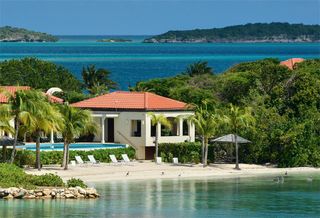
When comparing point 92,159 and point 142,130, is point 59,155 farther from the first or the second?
point 142,130

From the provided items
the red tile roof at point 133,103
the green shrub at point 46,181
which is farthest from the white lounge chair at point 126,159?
the green shrub at point 46,181

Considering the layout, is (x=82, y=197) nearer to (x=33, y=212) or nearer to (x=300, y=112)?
(x=33, y=212)

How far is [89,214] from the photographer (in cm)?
4019

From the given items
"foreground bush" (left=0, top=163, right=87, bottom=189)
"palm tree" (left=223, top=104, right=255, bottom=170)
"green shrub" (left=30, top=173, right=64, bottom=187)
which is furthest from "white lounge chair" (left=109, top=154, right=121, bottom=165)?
"green shrub" (left=30, top=173, right=64, bottom=187)

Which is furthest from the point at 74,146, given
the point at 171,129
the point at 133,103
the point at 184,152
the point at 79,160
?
the point at 171,129

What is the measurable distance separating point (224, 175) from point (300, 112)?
8.74m

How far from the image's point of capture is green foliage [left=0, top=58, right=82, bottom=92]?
8675 centimetres

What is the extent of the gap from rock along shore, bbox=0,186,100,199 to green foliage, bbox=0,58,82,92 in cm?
4129

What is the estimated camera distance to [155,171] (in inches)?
2136

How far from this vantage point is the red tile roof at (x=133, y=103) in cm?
6001

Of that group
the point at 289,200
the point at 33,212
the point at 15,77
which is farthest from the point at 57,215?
the point at 15,77

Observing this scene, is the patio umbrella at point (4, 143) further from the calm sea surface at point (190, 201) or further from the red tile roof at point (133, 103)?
the red tile roof at point (133, 103)

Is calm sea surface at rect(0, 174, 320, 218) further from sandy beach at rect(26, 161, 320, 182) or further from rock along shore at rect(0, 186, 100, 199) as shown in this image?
sandy beach at rect(26, 161, 320, 182)

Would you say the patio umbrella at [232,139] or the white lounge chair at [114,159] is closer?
the white lounge chair at [114,159]
